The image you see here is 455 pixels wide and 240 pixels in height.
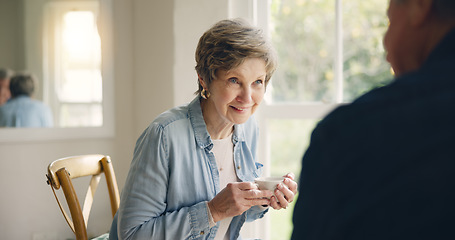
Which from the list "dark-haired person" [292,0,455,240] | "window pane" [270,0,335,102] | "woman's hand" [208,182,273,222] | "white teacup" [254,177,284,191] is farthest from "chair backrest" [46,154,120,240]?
"dark-haired person" [292,0,455,240]

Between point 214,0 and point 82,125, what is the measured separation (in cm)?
125

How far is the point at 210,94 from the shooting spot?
5.26ft

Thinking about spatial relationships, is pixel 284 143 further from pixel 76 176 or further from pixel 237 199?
pixel 237 199

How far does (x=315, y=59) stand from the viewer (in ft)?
8.69

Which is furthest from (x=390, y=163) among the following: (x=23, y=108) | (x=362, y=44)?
(x=23, y=108)

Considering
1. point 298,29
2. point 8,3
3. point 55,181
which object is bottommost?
point 55,181

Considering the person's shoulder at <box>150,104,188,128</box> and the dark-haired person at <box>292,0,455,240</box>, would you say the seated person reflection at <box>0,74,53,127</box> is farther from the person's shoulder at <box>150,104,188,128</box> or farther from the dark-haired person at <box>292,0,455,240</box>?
the dark-haired person at <box>292,0,455,240</box>

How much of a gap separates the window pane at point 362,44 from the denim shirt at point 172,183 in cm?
112

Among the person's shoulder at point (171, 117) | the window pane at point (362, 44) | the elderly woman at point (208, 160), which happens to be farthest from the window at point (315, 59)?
the person's shoulder at point (171, 117)

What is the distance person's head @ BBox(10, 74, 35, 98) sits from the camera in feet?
9.80

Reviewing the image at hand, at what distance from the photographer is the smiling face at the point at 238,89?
1542 mm

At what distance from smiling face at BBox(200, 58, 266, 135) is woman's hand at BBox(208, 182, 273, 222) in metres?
0.26

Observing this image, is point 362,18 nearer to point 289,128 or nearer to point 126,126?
point 289,128

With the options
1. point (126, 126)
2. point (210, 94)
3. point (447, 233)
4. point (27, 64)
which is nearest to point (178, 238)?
point (210, 94)
